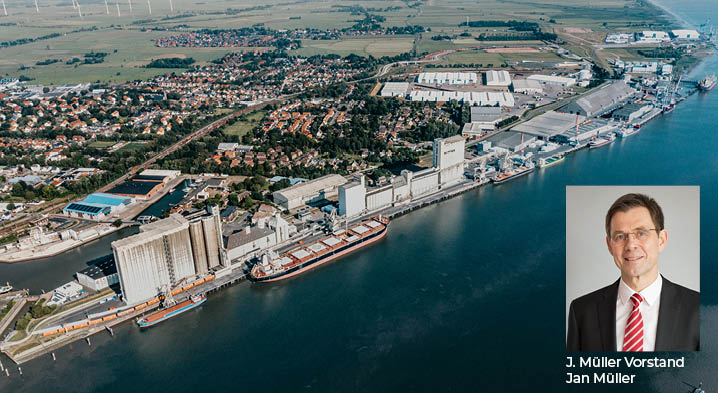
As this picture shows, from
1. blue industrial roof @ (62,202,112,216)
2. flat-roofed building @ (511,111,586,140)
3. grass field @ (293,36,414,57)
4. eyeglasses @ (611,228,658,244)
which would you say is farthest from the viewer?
grass field @ (293,36,414,57)

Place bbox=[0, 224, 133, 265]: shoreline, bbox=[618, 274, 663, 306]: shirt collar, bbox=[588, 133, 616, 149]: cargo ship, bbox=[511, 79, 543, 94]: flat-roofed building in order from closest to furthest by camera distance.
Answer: bbox=[618, 274, 663, 306]: shirt collar, bbox=[0, 224, 133, 265]: shoreline, bbox=[588, 133, 616, 149]: cargo ship, bbox=[511, 79, 543, 94]: flat-roofed building

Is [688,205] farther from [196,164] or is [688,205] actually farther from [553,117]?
[553,117]

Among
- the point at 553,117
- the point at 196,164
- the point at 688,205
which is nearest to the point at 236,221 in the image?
the point at 196,164

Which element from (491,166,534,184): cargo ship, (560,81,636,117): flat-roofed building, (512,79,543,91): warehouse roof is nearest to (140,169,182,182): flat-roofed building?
(491,166,534,184): cargo ship

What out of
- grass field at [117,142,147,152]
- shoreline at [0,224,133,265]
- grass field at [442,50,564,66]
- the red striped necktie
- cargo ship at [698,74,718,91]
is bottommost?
shoreline at [0,224,133,265]

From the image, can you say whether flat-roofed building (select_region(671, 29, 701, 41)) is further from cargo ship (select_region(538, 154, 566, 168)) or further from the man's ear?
the man's ear

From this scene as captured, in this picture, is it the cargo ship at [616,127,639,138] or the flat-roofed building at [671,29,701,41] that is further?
the flat-roofed building at [671,29,701,41]

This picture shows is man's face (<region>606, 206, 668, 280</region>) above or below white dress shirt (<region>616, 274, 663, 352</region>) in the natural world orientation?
above
